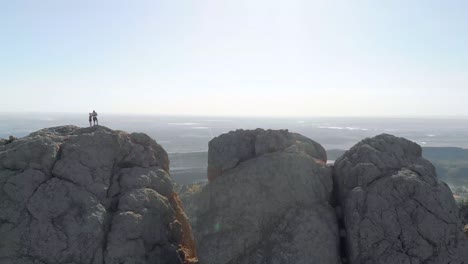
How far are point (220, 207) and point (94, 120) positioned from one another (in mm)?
8607

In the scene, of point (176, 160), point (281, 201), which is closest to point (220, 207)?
point (281, 201)

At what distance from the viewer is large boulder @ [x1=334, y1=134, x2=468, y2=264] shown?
913 centimetres

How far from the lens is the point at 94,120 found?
16594 mm

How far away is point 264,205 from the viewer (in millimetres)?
10484

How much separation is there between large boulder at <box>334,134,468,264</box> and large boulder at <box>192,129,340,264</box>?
65 cm

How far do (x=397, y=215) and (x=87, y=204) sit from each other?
8135 mm

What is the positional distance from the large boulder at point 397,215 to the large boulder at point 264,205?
0.65m

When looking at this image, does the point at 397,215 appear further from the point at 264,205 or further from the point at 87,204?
the point at 87,204

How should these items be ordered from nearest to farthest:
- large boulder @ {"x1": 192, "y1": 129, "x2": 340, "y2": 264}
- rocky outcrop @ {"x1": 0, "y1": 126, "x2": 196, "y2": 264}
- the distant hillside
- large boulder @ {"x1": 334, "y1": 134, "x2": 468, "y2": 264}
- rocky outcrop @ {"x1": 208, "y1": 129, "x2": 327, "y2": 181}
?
1. large boulder @ {"x1": 334, "y1": 134, "x2": 468, "y2": 264}
2. rocky outcrop @ {"x1": 0, "y1": 126, "x2": 196, "y2": 264}
3. large boulder @ {"x1": 192, "y1": 129, "x2": 340, "y2": 264}
4. rocky outcrop @ {"x1": 208, "y1": 129, "x2": 327, "y2": 181}
5. the distant hillside

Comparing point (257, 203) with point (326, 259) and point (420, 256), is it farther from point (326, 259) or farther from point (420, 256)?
point (420, 256)

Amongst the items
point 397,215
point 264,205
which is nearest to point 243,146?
point 264,205

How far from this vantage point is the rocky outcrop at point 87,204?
366 inches

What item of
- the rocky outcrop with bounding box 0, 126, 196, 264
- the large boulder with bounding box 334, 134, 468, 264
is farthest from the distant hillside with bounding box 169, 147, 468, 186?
the large boulder with bounding box 334, 134, 468, 264

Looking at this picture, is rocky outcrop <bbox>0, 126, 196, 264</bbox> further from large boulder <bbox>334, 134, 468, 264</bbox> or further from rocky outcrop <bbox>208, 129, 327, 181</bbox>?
large boulder <bbox>334, 134, 468, 264</bbox>
